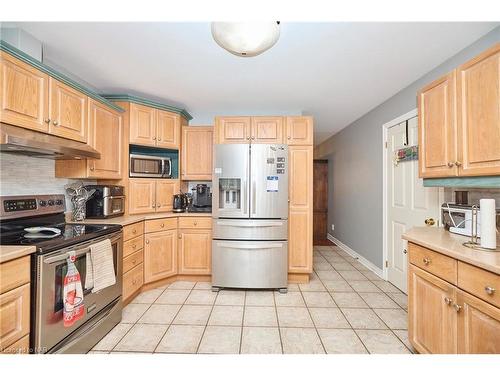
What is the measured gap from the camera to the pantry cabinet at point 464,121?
50.8 inches

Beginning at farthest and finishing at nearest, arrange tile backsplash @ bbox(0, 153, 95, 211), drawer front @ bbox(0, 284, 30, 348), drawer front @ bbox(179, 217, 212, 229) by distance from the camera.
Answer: drawer front @ bbox(179, 217, 212, 229) < tile backsplash @ bbox(0, 153, 95, 211) < drawer front @ bbox(0, 284, 30, 348)

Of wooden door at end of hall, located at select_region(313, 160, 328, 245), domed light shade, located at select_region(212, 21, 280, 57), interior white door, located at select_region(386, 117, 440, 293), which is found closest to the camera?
domed light shade, located at select_region(212, 21, 280, 57)

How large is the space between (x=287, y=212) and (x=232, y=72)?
1644 millimetres

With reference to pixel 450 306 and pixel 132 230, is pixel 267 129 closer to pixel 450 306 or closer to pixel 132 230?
pixel 132 230

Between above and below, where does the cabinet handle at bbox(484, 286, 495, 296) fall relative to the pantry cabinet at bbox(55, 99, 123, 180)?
below

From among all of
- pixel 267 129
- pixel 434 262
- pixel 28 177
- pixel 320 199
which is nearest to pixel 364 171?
pixel 267 129

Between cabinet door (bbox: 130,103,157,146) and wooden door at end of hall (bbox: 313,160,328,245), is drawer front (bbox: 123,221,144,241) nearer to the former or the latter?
cabinet door (bbox: 130,103,157,146)

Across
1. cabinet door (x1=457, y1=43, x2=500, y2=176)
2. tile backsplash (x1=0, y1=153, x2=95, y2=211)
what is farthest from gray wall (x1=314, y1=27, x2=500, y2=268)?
tile backsplash (x1=0, y1=153, x2=95, y2=211)

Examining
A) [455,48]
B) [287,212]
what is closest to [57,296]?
[287,212]

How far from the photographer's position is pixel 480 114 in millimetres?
1356

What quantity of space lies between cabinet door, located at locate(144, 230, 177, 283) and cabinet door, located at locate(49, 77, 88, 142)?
1271mm

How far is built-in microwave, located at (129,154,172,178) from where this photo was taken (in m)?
2.85

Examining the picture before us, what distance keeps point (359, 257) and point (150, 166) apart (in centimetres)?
350
